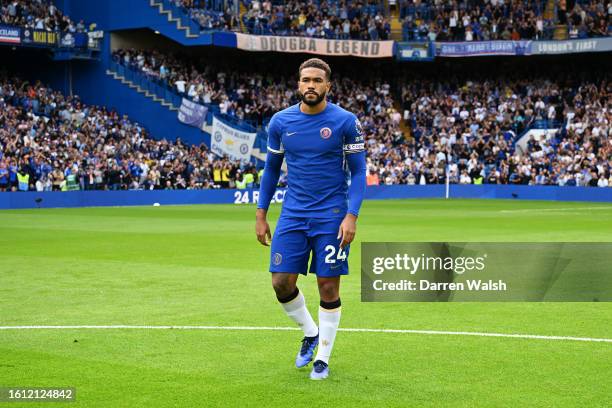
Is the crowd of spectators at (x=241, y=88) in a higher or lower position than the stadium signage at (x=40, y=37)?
lower

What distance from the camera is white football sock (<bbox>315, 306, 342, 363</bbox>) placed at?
7723mm

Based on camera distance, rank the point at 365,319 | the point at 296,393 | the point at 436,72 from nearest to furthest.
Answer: the point at 296,393 < the point at 365,319 < the point at 436,72

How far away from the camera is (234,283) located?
563 inches

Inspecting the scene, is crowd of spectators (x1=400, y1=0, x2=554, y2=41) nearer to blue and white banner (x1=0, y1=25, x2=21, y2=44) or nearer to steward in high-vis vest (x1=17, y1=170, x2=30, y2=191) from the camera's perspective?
blue and white banner (x1=0, y1=25, x2=21, y2=44)

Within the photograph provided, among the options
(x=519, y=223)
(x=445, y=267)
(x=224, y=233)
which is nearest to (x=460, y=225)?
(x=519, y=223)

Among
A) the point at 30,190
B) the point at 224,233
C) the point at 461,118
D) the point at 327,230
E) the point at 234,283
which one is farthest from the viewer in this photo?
the point at 461,118

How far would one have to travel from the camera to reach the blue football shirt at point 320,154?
7.77 meters

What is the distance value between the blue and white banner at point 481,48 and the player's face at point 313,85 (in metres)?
51.1

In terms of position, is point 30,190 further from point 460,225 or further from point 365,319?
point 365,319

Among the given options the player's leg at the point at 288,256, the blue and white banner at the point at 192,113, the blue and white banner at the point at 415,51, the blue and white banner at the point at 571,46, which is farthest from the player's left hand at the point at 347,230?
the blue and white banner at the point at 415,51

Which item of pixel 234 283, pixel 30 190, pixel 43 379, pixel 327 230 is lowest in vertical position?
pixel 30 190

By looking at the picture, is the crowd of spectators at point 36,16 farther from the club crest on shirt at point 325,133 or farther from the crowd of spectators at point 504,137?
the club crest on shirt at point 325,133

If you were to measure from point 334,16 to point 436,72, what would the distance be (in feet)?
26.0

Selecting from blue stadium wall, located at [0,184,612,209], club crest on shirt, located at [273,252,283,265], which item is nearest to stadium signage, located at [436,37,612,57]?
blue stadium wall, located at [0,184,612,209]
